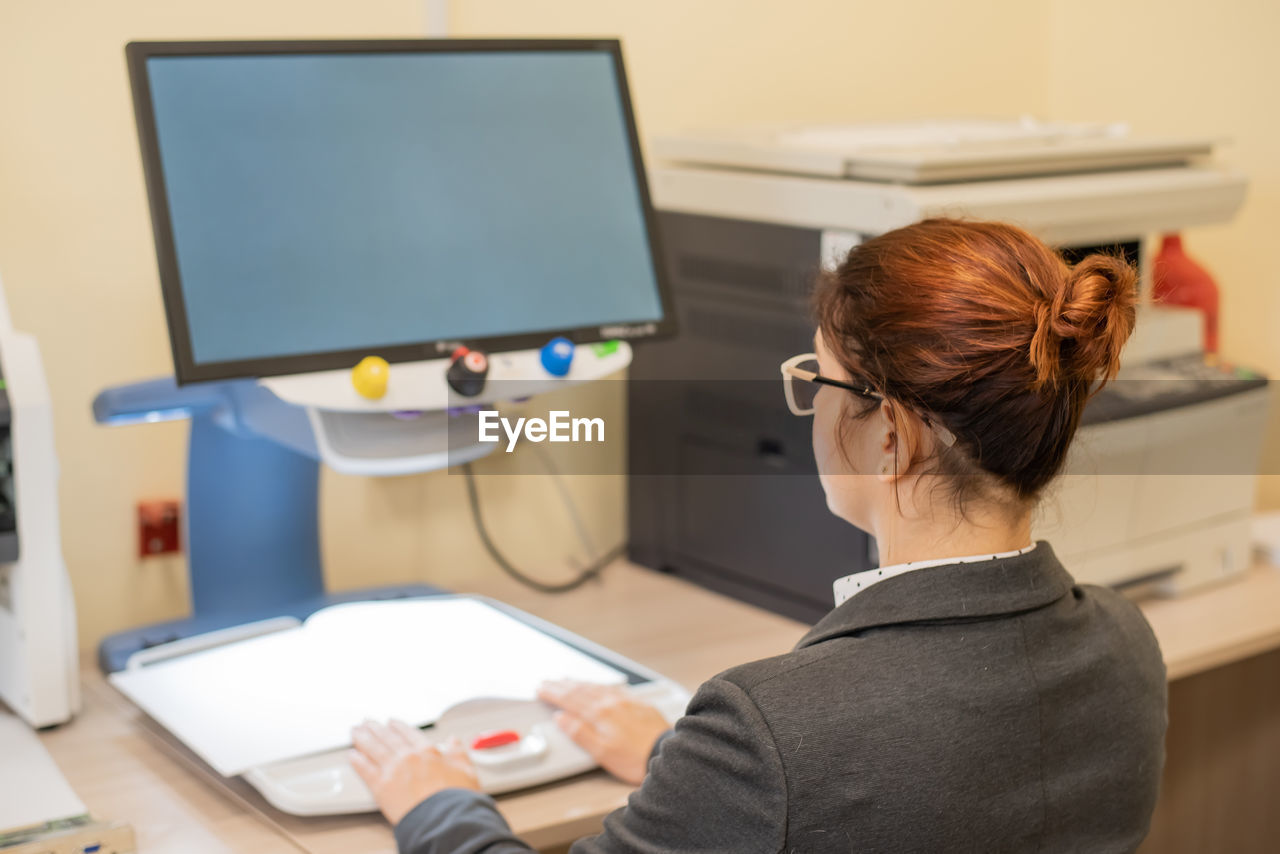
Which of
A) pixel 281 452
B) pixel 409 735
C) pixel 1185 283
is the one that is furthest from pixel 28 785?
pixel 1185 283

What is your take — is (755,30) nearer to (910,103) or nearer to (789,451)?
(910,103)

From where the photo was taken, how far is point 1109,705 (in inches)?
37.8

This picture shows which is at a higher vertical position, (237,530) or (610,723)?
(237,530)

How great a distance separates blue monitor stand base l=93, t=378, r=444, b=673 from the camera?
58.0 inches

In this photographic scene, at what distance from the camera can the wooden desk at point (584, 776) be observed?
3.72 feet

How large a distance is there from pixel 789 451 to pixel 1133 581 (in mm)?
461

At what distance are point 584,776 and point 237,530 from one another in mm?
536

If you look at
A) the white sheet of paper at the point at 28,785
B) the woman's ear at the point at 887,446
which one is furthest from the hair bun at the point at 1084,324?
the white sheet of paper at the point at 28,785

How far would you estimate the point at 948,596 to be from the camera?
90cm

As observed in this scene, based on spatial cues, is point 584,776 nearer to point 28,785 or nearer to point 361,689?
point 361,689

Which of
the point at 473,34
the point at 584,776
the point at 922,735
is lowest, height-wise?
the point at 584,776

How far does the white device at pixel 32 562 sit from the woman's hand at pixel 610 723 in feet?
1.56

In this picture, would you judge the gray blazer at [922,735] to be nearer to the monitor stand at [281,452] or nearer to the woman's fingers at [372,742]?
the woman's fingers at [372,742]

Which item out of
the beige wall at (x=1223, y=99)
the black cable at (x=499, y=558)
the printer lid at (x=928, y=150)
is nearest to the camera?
the printer lid at (x=928, y=150)
